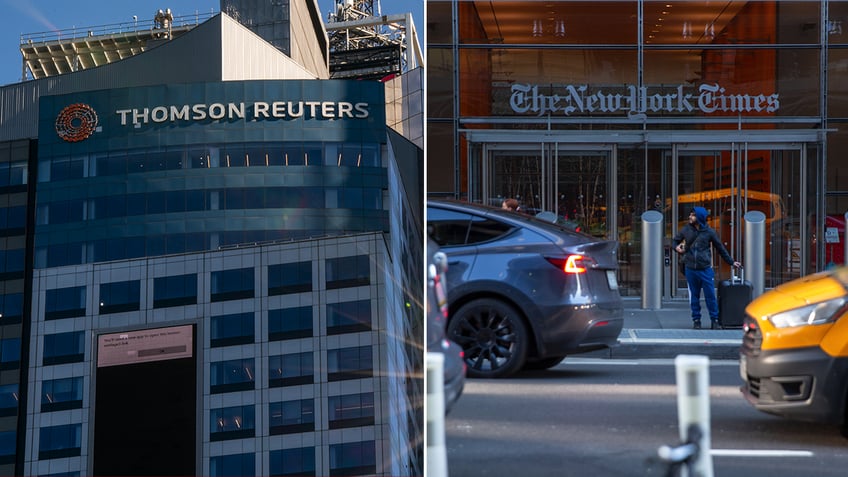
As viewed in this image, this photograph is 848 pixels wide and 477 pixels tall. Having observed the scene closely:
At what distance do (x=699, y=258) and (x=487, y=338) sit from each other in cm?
270

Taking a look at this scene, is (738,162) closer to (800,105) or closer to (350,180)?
(800,105)

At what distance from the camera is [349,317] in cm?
243

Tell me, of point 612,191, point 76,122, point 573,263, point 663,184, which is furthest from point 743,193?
point 76,122

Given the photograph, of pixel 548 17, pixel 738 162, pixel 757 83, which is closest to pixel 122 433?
pixel 548 17

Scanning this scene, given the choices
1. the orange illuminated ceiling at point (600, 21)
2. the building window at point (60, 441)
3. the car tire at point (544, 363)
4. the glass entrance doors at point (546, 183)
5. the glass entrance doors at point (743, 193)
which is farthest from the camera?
the orange illuminated ceiling at point (600, 21)

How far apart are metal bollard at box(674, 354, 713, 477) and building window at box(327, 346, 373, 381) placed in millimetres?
782

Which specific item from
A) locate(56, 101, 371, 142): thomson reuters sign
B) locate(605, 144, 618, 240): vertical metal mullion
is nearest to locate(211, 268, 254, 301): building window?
locate(56, 101, 371, 142): thomson reuters sign

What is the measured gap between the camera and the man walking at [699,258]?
122 inches

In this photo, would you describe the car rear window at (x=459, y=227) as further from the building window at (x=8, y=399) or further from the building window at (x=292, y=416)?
the building window at (x=8, y=399)

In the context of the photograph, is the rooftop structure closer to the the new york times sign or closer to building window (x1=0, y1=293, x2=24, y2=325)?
building window (x1=0, y1=293, x2=24, y2=325)

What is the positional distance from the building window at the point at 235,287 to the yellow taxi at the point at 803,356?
47.6 inches

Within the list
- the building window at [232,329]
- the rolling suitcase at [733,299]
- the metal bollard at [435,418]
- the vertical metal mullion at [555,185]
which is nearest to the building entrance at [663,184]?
the vertical metal mullion at [555,185]

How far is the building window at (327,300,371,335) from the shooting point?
240 cm

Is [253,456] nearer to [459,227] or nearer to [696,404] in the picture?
[459,227]
